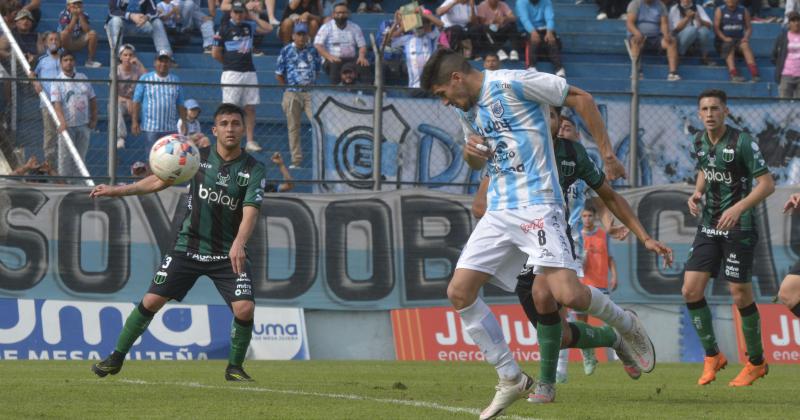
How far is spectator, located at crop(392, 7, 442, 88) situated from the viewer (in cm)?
1936

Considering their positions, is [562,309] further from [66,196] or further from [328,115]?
[66,196]

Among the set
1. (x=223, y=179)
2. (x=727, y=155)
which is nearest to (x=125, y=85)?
(x=223, y=179)

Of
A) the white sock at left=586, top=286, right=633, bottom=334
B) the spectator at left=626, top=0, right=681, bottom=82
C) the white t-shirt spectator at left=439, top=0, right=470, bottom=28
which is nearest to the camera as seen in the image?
the white sock at left=586, top=286, right=633, bottom=334

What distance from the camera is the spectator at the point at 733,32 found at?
869 inches

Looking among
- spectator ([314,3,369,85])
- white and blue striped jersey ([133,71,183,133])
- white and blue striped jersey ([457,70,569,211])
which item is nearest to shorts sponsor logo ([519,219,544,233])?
white and blue striped jersey ([457,70,569,211])

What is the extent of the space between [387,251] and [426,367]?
107 inches

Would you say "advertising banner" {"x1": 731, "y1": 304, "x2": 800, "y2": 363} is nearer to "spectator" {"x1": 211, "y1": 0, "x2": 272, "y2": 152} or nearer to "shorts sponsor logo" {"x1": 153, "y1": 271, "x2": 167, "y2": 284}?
"spectator" {"x1": 211, "y1": 0, "x2": 272, "y2": 152}

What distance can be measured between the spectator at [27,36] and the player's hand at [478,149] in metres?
11.2

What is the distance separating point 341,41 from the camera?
19469 mm

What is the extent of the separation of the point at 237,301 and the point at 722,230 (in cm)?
428

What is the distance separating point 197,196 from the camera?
11055mm

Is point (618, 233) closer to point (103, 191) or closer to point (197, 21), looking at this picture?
point (103, 191)

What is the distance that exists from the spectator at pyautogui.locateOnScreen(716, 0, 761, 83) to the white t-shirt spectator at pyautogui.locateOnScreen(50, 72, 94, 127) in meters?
10.9

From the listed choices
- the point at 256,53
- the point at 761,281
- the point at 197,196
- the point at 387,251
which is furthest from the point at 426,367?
the point at 256,53
